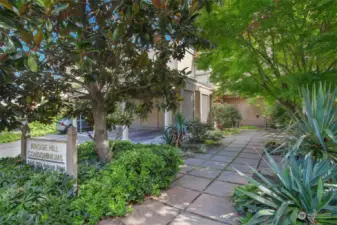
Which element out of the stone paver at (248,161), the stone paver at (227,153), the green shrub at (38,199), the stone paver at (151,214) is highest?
the green shrub at (38,199)

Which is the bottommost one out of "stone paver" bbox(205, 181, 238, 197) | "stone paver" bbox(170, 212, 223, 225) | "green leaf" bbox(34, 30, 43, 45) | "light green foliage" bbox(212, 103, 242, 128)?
"stone paver" bbox(170, 212, 223, 225)

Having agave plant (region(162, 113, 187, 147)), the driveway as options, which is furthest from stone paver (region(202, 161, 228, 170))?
the driveway

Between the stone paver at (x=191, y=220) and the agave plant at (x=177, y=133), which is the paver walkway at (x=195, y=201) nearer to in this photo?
the stone paver at (x=191, y=220)

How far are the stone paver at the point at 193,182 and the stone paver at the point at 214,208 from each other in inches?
15.9

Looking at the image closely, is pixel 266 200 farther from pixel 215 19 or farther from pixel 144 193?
pixel 215 19

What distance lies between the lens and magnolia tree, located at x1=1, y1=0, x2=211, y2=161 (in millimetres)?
1681

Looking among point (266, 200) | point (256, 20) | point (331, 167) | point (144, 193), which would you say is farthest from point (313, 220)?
point (256, 20)

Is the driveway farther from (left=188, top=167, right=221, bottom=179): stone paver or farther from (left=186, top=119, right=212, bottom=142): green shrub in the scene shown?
(left=188, top=167, right=221, bottom=179): stone paver

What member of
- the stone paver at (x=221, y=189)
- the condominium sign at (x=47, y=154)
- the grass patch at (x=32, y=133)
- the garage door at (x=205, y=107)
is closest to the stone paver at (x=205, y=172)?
the stone paver at (x=221, y=189)

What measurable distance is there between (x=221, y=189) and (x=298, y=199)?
1.43m

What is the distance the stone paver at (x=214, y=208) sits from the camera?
8.30 ft

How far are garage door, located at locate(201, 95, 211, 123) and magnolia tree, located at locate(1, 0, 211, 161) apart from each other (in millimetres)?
7902

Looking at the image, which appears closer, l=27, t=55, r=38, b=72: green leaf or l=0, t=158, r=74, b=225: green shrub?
l=27, t=55, r=38, b=72: green leaf

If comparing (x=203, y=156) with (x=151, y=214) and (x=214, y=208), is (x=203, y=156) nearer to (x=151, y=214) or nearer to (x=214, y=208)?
(x=214, y=208)
